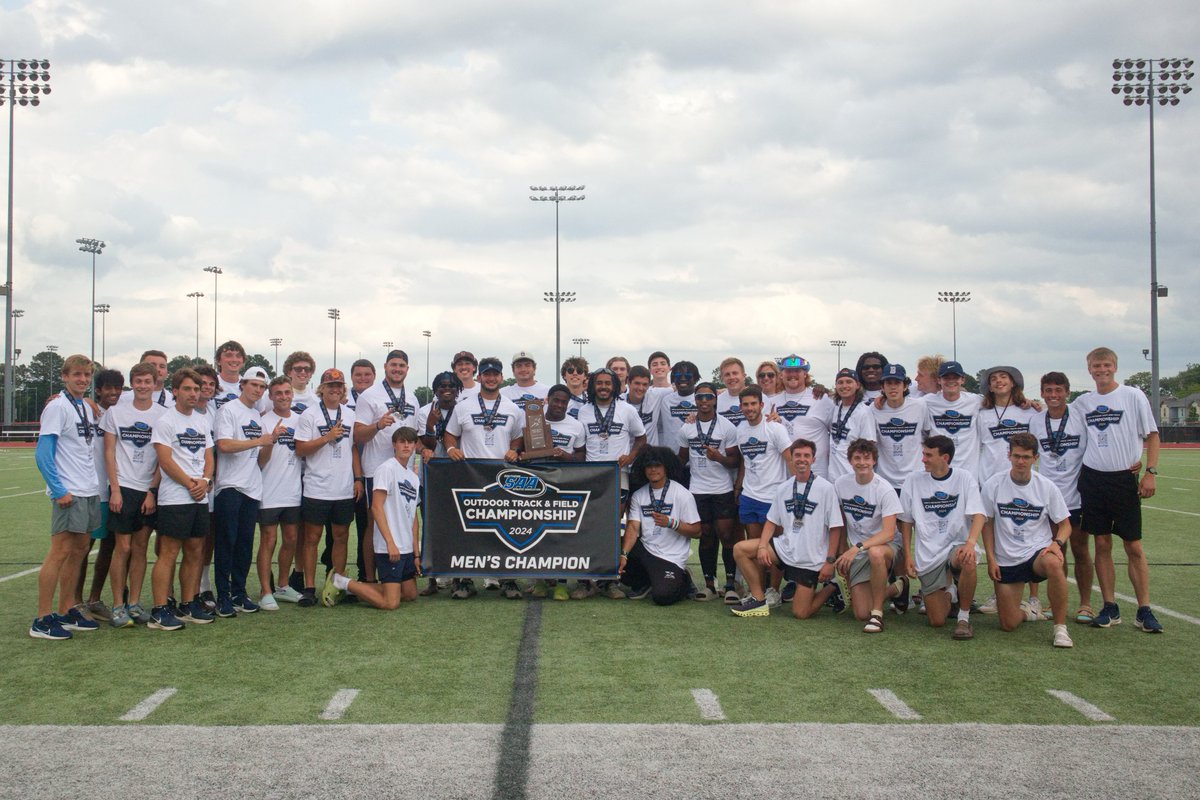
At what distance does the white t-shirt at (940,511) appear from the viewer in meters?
6.71

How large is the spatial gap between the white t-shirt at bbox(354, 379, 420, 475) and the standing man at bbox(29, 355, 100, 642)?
2.02m

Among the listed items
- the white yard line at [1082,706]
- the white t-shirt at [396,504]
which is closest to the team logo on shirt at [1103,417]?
the white yard line at [1082,706]

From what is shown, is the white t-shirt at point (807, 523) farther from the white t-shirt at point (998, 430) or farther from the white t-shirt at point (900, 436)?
the white t-shirt at point (998, 430)

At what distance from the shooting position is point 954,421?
7508 mm

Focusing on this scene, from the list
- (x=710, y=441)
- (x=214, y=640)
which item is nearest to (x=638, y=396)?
(x=710, y=441)

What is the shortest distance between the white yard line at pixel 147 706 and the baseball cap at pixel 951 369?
228 inches

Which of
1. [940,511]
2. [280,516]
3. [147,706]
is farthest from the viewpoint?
[280,516]

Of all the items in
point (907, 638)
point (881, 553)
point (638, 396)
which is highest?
point (638, 396)

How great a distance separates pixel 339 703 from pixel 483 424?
3458mm

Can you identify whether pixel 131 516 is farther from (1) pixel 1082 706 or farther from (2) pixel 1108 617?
(2) pixel 1108 617

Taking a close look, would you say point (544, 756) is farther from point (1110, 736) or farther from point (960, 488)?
point (960, 488)

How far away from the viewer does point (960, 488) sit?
266 inches

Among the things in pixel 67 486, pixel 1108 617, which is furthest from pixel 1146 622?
pixel 67 486

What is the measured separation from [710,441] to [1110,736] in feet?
13.0
